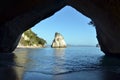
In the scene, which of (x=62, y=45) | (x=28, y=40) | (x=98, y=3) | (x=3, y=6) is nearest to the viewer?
(x=3, y=6)

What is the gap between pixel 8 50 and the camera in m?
41.5

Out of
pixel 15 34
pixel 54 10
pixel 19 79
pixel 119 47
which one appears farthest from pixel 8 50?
pixel 19 79

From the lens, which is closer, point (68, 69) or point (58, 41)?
point (68, 69)

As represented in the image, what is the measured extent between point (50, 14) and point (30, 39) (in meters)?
79.9

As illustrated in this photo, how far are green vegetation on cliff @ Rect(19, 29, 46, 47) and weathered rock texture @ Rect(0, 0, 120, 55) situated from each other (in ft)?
218

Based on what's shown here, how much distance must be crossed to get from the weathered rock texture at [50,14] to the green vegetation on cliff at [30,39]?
6649cm

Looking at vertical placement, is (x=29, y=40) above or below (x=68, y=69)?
above

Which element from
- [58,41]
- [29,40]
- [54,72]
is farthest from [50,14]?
[58,41]

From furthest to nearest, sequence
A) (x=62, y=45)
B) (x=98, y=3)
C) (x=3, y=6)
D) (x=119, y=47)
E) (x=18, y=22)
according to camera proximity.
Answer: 1. (x=62, y=45)
2. (x=18, y=22)
3. (x=119, y=47)
4. (x=98, y=3)
5. (x=3, y=6)

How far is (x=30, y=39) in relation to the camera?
114m

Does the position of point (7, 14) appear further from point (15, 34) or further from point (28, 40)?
point (28, 40)

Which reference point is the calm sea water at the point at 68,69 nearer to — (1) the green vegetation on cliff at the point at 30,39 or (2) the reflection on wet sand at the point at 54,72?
(2) the reflection on wet sand at the point at 54,72

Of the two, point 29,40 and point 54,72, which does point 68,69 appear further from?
point 29,40

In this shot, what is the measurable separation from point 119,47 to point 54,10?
9.73 m
